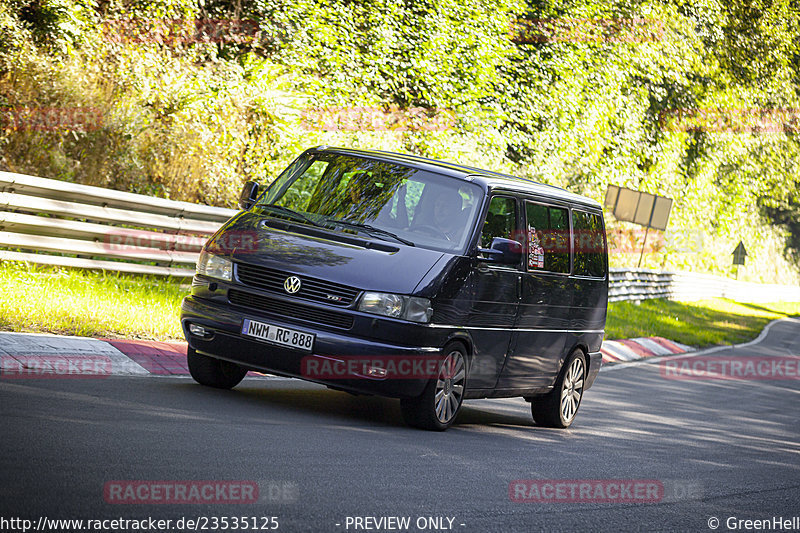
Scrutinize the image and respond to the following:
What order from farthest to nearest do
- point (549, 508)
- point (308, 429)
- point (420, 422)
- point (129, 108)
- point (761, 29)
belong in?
1. point (761, 29)
2. point (129, 108)
3. point (420, 422)
4. point (308, 429)
5. point (549, 508)

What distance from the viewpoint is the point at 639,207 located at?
33.2 meters

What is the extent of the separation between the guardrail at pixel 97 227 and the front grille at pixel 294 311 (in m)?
4.49

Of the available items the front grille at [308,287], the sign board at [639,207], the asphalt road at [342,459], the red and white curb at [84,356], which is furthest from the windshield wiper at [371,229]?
the sign board at [639,207]

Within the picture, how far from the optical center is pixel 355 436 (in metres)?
7.61

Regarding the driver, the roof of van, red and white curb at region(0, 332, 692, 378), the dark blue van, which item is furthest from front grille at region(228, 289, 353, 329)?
the roof of van

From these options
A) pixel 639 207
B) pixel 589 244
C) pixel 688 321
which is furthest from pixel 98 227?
pixel 639 207

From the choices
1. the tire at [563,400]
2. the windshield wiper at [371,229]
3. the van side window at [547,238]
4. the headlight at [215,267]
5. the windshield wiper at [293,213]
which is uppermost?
the van side window at [547,238]

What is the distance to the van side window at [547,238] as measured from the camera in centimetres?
952

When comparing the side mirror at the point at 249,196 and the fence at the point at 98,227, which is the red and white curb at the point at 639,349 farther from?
the side mirror at the point at 249,196

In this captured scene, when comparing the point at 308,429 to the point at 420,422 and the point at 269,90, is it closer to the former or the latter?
the point at 420,422

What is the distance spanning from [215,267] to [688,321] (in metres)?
22.9

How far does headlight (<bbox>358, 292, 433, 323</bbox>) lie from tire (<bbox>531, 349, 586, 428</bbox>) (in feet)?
9.12

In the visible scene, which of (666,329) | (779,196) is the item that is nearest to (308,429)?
(666,329)

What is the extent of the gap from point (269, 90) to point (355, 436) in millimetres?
12301
